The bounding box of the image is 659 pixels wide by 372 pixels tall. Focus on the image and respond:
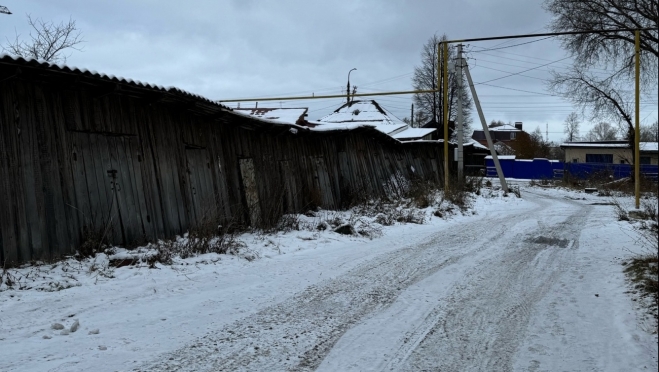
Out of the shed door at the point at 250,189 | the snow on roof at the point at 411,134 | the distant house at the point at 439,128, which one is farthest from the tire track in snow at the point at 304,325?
the distant house at the point at 439,128

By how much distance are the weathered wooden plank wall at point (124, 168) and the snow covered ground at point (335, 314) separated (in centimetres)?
94

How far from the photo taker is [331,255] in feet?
28.6

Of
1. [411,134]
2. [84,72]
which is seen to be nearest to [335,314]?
[84,72]

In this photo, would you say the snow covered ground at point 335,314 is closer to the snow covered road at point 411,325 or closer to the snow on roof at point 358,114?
the snow covered road at point 411,325

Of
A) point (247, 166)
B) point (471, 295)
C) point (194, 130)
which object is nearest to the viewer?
point (471, 295)

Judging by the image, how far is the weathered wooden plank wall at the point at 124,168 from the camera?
684cm

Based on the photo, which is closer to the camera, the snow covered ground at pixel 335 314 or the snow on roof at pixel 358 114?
the snow covered ground at pixel 335 314

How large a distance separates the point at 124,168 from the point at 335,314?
497cm

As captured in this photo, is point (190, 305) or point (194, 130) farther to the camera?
point (194, 130)

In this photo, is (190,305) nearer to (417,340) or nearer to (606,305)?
(417,340)

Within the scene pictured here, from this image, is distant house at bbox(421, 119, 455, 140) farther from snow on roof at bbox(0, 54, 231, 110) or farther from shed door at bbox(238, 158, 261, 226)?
snow on roof at bbox(0, 54, 231, 110)

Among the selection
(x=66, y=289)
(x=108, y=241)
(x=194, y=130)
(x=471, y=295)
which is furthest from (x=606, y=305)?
(x=194, y=130)

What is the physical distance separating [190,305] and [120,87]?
414cm

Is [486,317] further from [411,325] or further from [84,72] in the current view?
[84,72]
